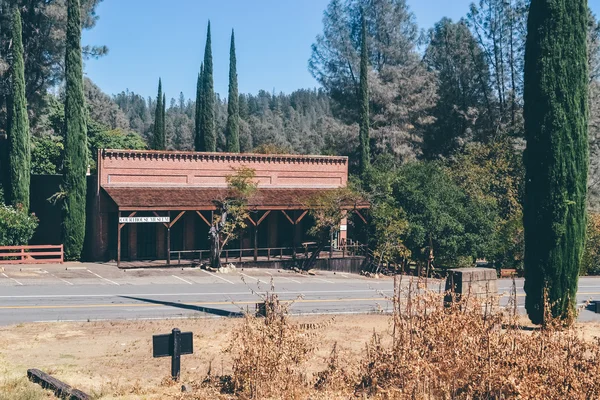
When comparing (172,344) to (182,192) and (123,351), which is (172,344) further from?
(182,192)

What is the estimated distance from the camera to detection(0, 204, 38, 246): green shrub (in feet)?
106

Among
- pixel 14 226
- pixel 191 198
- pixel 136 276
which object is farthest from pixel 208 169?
pixel 14 226

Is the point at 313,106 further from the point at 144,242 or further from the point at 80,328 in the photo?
the point at 80,328

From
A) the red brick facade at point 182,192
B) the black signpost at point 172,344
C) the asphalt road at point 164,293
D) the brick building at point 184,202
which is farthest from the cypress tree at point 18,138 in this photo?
the black signpost at point 172,344

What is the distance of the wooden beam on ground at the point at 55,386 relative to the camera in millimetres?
11742

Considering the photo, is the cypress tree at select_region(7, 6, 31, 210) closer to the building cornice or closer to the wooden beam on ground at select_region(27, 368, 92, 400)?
the building cornice

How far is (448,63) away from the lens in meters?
58.2

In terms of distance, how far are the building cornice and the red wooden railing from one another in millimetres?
5360

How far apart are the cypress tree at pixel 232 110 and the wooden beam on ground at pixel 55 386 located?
41.3 metres

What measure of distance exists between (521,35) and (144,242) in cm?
3280

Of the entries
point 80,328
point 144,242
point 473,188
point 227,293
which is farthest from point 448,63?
point 80,328

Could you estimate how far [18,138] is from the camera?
36375 millimetres

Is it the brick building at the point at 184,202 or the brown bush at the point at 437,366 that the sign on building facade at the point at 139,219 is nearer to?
the brick building at the point at 184,202

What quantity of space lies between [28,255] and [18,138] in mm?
7681
